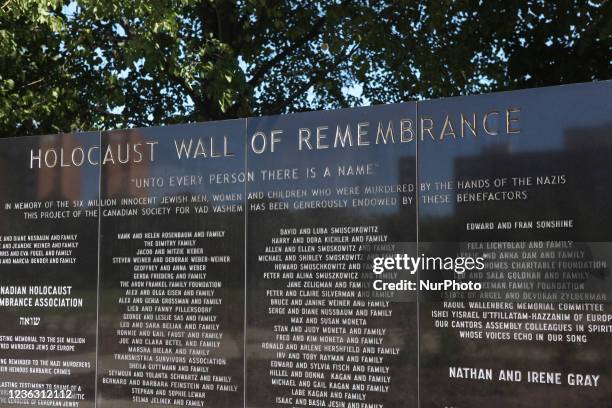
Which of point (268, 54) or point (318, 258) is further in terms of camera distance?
point (268, 54)

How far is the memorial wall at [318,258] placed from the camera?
22.4ft

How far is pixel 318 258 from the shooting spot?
7848 mm

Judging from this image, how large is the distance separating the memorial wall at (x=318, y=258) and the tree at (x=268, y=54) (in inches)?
170

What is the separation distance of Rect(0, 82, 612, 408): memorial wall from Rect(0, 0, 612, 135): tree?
4.31 meters

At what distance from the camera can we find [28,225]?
9.47 meters

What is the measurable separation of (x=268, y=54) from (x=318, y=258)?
9466 mm

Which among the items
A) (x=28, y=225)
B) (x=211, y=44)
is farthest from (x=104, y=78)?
(x=28, y=225)

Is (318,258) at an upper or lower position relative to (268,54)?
lower

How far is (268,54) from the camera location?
1673cm

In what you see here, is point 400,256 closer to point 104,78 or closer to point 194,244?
point 194,244

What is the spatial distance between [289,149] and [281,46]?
9.22m

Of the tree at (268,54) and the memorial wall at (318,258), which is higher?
the tree at (268,54)

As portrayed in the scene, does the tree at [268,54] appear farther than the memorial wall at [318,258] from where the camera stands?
Yes

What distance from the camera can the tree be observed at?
13.7 metres
